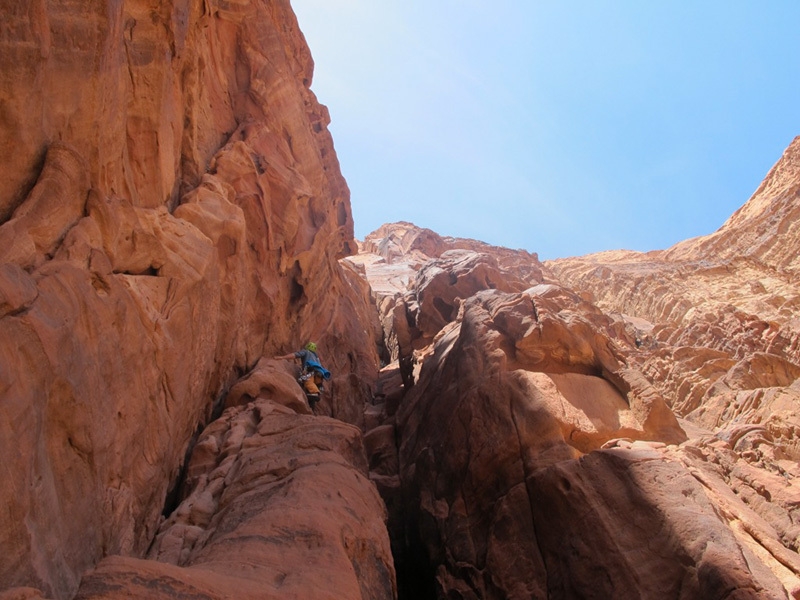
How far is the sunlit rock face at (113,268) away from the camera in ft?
22.5

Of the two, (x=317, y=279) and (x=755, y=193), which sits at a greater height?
(x=755, y=193)

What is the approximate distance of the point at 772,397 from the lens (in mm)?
16656

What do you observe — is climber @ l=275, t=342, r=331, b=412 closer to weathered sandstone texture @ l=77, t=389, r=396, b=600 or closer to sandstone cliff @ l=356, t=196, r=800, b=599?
sandstone cliff @ l=356, t=196, r=800, b=599

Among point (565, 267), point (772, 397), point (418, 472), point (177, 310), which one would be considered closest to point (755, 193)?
point (565, 267)

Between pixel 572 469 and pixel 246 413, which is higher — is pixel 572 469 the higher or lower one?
the lower one

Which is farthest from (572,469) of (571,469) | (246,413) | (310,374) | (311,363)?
(311,363)

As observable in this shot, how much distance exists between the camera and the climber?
55.4 feet

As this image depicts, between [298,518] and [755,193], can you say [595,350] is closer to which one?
[298,518]

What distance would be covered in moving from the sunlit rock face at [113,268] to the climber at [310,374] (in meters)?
1.15

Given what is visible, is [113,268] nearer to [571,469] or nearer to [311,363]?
[311,363]

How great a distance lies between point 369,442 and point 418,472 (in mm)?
3530

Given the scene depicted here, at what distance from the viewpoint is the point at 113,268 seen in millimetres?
9727

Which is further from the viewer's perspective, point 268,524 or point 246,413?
point 246,413

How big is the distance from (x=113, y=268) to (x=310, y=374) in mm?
8226
